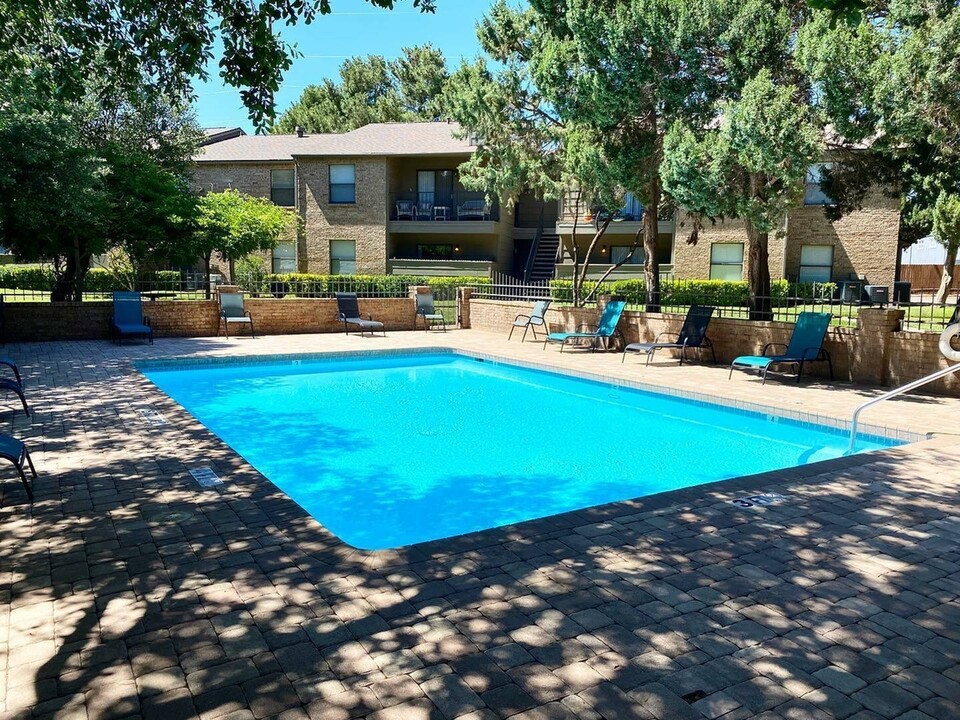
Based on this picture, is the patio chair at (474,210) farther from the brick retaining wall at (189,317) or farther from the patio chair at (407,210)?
the brick retaining wall at (189,317)

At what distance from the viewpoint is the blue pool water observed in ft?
24.0

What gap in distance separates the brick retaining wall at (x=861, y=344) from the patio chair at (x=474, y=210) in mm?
15728

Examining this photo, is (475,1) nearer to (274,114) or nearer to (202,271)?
(274,114)

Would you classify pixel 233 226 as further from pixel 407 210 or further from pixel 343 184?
pixel 407 210

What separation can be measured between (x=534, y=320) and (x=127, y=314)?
9594 mm

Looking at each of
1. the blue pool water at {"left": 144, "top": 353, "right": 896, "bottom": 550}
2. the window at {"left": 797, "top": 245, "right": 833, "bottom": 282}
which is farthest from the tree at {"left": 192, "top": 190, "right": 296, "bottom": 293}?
the window at {"left": 797, "top": 245, "right": 833, "bottom": 282}

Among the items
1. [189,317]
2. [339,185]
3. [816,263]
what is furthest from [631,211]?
[189,317]

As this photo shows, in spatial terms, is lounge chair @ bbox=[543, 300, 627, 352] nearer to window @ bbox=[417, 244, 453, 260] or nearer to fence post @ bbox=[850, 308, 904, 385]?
fence post @ bbox=[850, 308, 904, 385]

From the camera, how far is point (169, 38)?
26.5 ft

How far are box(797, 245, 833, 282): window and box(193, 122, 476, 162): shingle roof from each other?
Answer: 1354 cm

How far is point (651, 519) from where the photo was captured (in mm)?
5422

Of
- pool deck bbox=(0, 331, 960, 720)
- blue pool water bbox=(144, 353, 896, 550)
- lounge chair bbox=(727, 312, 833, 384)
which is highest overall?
lounge chair bbox=(727, 312, 833, 384)

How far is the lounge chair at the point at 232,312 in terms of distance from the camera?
59.9 feet

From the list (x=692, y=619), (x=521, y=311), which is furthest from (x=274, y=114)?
(x=521, y=311)
